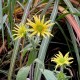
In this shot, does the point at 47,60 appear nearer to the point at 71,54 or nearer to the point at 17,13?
the point at 71,54

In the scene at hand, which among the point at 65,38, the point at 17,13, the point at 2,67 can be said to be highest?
the point at 17,13

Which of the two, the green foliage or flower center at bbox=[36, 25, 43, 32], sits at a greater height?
flower center at bbox=[36, 25, 43, 32]

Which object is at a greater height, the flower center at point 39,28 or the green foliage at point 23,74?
the flower center at point 39,28

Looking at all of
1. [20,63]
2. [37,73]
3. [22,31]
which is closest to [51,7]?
[20,63]

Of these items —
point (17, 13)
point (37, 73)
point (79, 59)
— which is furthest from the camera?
point (17, 13)

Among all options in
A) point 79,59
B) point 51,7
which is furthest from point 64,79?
point 51,7

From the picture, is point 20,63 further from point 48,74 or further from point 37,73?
point 48,74

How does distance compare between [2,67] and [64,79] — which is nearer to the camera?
[64,79]

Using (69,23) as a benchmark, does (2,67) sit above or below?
below

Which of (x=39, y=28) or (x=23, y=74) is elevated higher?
(x=39, y=28)

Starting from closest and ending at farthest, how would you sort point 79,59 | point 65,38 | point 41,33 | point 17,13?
point 41,33, point 79,59, point 65,38, point 17,13
